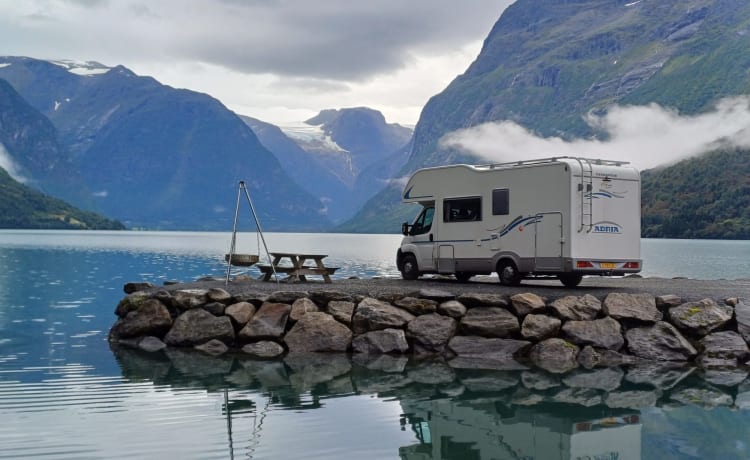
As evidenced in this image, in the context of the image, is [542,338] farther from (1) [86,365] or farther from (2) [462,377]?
(1) [86,365]

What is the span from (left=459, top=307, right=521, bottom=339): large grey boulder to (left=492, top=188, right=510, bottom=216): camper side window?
3977 mm

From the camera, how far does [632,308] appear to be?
70.6 feet

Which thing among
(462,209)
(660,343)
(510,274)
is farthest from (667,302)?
(462,209)

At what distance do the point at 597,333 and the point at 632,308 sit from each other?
49.3 inches

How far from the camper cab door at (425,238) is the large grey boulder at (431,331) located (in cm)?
511

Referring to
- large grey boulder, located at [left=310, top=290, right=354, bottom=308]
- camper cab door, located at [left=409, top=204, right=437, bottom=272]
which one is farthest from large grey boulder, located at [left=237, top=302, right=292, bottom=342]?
camper cab door, located at [left=409, top=204, right=437, bottom=272]

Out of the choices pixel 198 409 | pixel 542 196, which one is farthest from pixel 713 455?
pixel 542 196

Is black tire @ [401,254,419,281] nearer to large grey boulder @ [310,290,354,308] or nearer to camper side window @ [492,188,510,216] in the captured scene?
camper side window @ [492,188,510,216]

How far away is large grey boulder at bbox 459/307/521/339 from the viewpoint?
21.6 m

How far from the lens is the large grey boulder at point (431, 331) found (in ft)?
71.9

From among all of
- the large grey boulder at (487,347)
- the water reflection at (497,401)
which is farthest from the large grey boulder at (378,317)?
the large grey boulder at (487,347)

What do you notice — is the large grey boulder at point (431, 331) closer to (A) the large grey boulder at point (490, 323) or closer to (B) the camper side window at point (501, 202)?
(A) the large grey boulder at point (490, 323)

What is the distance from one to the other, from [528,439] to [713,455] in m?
2.82

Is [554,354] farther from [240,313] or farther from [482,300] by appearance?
[240,313]
